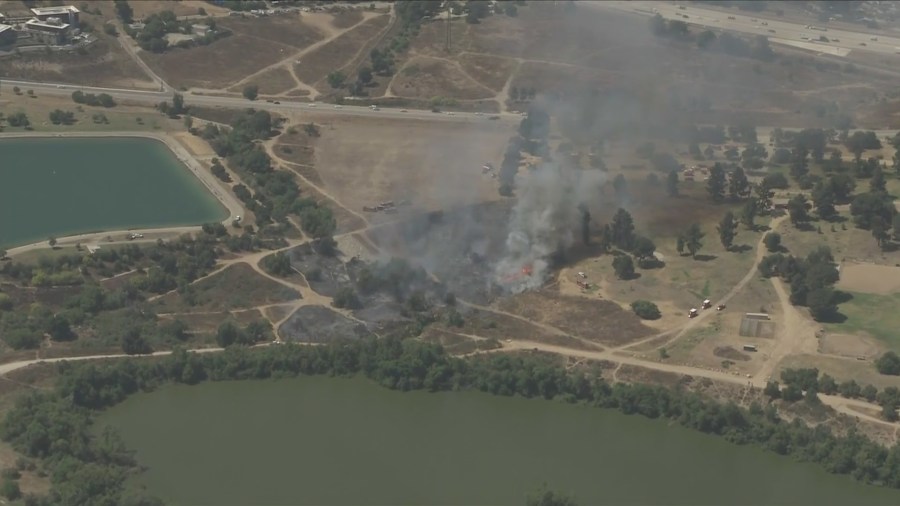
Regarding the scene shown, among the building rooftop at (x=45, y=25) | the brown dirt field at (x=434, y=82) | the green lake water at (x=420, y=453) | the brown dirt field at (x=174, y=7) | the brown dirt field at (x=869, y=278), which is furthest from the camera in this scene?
the brown dirt field at (x=174, y=7)

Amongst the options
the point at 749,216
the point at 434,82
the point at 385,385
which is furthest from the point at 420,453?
the point at 434,82

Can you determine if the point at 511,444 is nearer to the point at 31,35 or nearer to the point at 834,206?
the point at 834,206

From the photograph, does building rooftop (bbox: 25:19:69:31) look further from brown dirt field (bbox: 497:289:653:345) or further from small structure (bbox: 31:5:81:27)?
brown dirt field (bbox: 497:289:653:345)

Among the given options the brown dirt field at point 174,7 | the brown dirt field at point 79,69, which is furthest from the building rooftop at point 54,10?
the brown dirt field at point 174,7

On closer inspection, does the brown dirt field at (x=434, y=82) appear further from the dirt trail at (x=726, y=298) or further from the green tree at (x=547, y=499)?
the green tree at (x=547, y=499)

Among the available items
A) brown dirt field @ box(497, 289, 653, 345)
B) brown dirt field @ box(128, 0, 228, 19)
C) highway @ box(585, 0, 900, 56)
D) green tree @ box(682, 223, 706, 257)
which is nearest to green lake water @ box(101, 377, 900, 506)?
brown dirt field @ box(497, 289, 653, 345)

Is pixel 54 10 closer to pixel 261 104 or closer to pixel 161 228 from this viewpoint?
pixel 261 104
